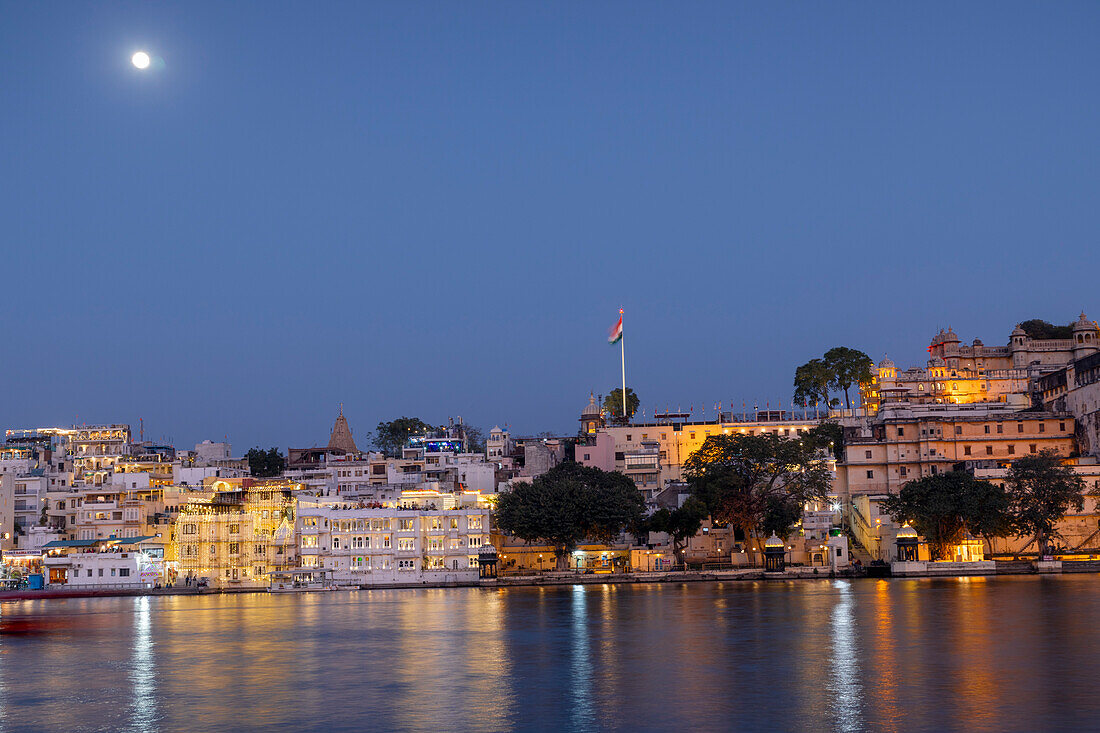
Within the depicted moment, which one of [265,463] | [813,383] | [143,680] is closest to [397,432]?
[265,463]

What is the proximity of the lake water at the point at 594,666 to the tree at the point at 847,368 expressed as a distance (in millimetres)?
50337

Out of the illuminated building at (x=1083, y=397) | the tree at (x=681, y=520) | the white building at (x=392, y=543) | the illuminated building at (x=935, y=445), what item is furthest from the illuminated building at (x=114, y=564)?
the illuminated building at (x=1083, y=397)

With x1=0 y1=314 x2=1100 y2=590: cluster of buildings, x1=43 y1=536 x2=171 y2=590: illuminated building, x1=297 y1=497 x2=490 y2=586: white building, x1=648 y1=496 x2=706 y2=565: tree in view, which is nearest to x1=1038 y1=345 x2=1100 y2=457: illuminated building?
x1=0 y1=314 x2=1100 y2=590: cluster of buildings

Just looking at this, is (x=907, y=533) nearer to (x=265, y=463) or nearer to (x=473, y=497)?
(x=473, y=497)

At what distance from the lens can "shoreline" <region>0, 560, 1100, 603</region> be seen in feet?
224

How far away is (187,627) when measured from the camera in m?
50.2

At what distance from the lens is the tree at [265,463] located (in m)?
122

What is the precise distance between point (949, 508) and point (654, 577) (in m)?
19.8

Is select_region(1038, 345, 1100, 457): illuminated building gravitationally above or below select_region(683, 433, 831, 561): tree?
above

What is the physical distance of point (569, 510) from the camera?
238 feet

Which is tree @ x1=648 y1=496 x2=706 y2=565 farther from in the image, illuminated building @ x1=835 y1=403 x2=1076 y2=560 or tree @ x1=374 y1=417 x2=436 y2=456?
tree @ x1=374 y1=417 x2=436 y2=456

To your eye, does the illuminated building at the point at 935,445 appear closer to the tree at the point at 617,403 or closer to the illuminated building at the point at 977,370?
the illuminated building at the point at 977,370

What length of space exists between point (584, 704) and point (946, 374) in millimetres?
88949

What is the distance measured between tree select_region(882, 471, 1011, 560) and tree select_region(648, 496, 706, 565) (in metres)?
12.5
